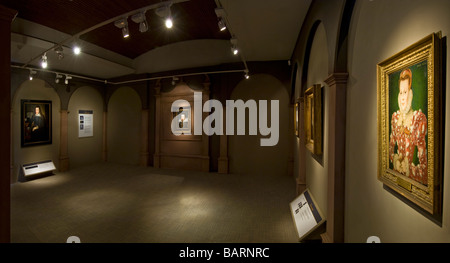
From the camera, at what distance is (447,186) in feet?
3.42

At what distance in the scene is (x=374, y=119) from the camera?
1759mm

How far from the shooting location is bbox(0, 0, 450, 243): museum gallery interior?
1354mm

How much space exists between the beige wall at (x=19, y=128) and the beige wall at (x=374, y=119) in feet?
32.1

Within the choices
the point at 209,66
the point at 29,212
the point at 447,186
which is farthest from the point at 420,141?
the point at 209,66

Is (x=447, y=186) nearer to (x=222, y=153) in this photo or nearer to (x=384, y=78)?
(x=384, y=78)

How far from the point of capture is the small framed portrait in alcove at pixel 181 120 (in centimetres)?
817

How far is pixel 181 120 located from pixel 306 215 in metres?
6.19

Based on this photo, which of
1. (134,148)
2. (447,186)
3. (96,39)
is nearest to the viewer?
(447,186)

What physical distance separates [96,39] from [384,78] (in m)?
8.25

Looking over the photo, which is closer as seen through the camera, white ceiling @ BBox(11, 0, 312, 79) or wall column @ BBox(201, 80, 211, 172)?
white ceiling @ BBox(11, 0, 312, 79)

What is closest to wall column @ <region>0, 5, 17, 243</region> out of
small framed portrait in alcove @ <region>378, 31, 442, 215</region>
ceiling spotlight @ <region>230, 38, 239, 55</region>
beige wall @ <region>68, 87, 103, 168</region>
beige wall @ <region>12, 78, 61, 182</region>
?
small framed portrait in alcove @ <region>378, 31, 442, 215</region>

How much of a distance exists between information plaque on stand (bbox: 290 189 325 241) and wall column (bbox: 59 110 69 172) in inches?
358

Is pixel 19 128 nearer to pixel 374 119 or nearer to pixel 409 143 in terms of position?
pixel 374 119

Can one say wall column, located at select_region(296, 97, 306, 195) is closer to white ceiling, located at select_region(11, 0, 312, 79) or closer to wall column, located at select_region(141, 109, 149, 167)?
white ceiling, located at select_region(11, 0, 312, 79)
